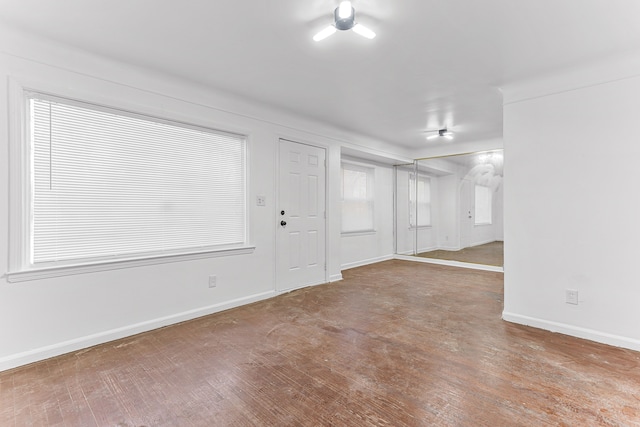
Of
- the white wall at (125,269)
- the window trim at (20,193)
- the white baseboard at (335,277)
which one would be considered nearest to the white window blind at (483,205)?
the white baseboard at (335,277)

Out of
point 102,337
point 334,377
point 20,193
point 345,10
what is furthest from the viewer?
point 102,337

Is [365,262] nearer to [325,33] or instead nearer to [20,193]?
[325,33]

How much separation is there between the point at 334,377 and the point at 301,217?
8.18ft

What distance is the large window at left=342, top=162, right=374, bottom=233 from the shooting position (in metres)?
5.74

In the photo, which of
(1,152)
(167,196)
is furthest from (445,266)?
(1,152)

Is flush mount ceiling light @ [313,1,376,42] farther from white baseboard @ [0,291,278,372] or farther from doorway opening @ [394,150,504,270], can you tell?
doorway opening @ [394,150,504,270]

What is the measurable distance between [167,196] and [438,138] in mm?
4602

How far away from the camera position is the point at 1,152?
85.0 inches

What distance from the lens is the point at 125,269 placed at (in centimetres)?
272

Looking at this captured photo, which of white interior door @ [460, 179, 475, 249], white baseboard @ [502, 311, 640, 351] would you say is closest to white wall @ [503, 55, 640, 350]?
white baseboard @ [502, 311, 640, 351]

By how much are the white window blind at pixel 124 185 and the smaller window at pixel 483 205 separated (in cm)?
438

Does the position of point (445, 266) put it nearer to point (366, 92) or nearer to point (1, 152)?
point (366, 92)

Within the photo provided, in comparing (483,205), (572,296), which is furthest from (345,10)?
(483,205)

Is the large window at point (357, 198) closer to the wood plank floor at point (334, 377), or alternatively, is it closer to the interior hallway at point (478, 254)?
the interior hallway at point (478, 254)
